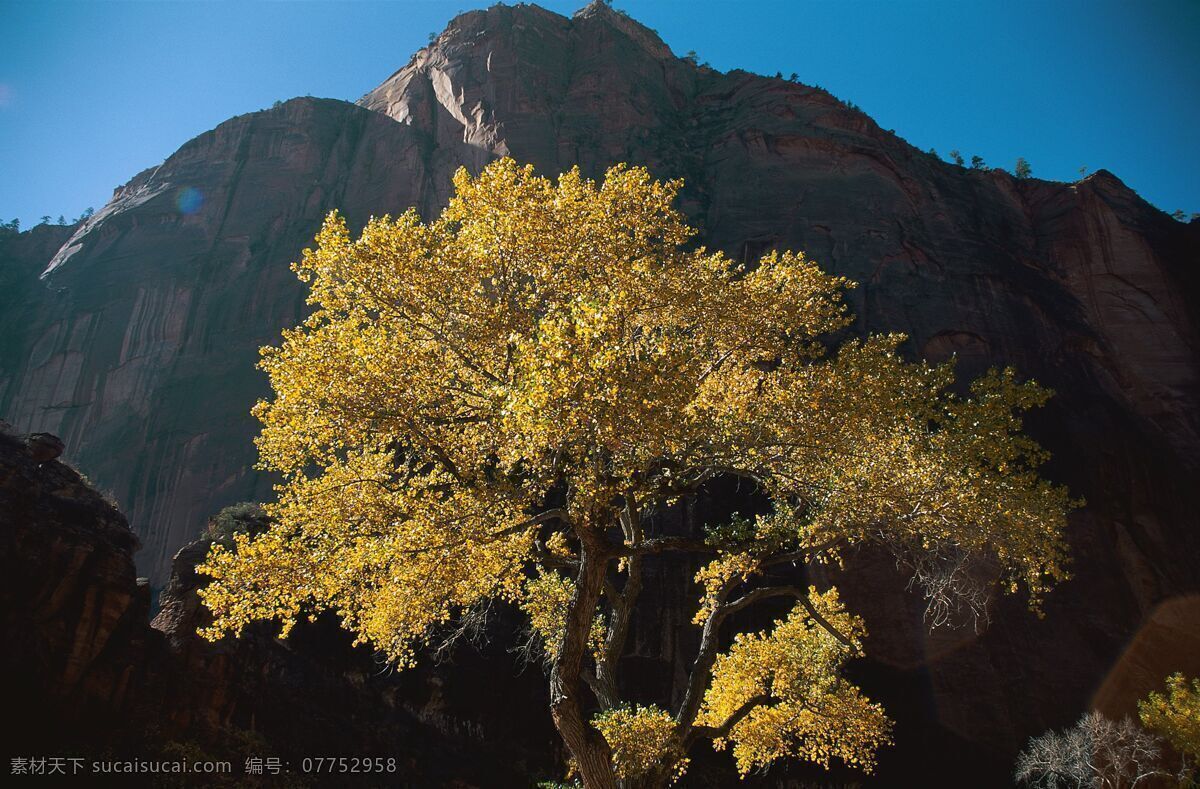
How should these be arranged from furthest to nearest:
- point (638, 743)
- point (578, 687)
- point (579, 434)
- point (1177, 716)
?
point (1177, 716), point (638, 743), point (578, 687), point (579, 434)

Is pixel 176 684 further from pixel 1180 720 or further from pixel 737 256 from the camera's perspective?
pixel 1180 720

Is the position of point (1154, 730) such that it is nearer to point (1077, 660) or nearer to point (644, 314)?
point (1077, 660)

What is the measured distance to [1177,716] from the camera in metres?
28.3

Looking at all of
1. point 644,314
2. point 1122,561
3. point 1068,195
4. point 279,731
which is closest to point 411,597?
point 644,314

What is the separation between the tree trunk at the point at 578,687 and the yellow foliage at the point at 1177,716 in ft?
97.3

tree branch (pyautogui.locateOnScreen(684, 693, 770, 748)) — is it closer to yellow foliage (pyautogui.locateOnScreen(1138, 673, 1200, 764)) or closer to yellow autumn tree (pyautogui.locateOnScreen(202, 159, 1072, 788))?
yellow autumn tree (pyautogui.locateOnScreen(202, 159, 1072, 788))

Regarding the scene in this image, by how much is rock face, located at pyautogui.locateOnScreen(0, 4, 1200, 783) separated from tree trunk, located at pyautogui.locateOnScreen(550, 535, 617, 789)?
76.9 ft

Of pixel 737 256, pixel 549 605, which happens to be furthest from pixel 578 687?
pixel 737 256

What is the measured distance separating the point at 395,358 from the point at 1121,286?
179 ft

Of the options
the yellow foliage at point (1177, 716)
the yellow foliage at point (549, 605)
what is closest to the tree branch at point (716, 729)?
the yellow foliage at point (549, 605)

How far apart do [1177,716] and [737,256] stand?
1274 inches

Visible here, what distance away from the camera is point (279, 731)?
85.9ft

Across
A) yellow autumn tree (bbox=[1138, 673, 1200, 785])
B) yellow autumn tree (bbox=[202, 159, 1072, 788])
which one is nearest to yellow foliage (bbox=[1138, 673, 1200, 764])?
yellow autumn tree (bbox=[1138, 673, 1200, 785])

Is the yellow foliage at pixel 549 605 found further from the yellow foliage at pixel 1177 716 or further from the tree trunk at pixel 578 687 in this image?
the yellow foliage at pixel 1177 716
